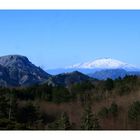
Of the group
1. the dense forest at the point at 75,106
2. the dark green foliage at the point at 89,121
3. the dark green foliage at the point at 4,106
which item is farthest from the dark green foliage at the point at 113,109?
the dark green foliage at the point at 4,106

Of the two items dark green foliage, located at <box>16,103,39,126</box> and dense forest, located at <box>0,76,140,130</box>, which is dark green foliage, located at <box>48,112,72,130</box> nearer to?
dense forest, located at <box>0,76,140,130</box>

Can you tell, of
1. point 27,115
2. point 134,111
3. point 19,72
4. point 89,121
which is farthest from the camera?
point 19,72

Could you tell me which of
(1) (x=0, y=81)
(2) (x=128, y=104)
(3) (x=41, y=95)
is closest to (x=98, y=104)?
(2) (x=128, y=104)

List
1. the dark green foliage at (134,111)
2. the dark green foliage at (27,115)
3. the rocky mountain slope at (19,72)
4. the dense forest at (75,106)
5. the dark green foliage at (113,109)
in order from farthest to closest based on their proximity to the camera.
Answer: the rocky mountain slope at (19,72), the dark green foliage at (113,109), the dark green foliage at (134,111), the dark green foliage at (27,115), the dense forest at (75,106)

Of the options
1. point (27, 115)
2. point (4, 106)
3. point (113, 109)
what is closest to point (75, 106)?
point (113, 109)

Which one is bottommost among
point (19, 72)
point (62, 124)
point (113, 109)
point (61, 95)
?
point (62, 124)

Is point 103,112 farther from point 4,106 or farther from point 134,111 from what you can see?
point 4,106

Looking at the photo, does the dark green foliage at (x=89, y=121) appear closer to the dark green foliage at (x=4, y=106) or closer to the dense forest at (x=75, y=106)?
the dense forest at (x=75, y=106)
